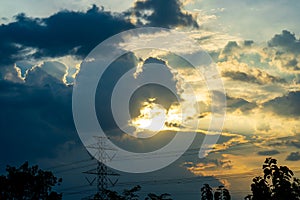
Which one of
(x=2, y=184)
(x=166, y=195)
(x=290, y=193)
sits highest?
(x=2, y=184)

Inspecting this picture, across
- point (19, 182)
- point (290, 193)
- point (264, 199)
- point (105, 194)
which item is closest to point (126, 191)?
point (105, 194)

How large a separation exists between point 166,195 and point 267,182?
178 ft

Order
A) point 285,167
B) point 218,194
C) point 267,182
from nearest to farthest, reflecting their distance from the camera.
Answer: point 285,167 → point 267,182 → point 218,194

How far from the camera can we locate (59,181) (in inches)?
5344

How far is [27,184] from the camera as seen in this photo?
12925 cm

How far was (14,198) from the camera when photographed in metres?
128

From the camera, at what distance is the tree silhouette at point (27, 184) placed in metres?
128

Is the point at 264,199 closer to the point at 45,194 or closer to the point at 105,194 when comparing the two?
the point at 105,194

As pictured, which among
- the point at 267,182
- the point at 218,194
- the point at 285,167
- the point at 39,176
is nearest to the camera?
the point at 285,167

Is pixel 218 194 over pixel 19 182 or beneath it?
beneath

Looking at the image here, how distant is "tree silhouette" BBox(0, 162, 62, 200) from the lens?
127875mm

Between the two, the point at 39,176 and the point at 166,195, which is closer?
the point at 166,195

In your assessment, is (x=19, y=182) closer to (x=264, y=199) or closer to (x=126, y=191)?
(x=126, y=191)

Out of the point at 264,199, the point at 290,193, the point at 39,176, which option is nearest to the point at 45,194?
the point at 39,176
